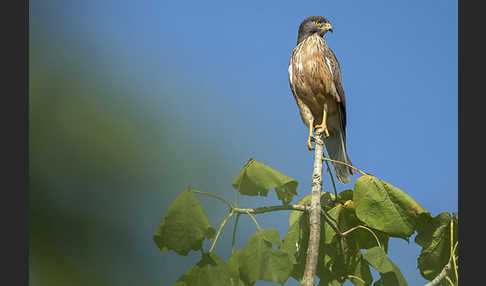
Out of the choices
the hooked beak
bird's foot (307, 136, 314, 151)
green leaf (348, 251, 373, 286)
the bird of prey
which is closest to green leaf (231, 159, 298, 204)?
green leaf (348, 251, 373, 286)

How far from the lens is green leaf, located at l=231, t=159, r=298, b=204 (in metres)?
1.14

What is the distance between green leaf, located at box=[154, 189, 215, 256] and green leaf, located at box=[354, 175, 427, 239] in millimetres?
431

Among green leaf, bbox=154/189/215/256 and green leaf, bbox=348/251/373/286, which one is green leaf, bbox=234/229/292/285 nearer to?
green leaf, bbox=154/189/215/256

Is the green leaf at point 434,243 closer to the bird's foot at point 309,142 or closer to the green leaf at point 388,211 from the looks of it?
the green leaf at point 388,211

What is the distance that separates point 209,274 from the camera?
1049 millimetres

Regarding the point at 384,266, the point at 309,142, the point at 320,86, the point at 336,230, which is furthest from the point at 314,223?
the point at 320,86

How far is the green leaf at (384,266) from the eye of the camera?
1.16 metres

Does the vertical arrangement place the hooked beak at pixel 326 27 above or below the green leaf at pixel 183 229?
above

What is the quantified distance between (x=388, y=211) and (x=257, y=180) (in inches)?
14.6

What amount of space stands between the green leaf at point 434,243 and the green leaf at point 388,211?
4 cm

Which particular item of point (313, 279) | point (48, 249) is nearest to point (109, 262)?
point (48, 249)

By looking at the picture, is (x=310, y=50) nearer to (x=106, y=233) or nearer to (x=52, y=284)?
(x=106, y=233)

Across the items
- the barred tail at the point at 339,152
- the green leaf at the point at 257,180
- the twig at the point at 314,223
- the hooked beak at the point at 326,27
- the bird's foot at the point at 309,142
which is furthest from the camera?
the hooked beak at the point at 326,27

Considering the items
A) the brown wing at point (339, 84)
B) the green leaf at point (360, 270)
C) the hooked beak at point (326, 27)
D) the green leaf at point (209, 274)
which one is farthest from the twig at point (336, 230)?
the hooked beak at point (326, 27)
